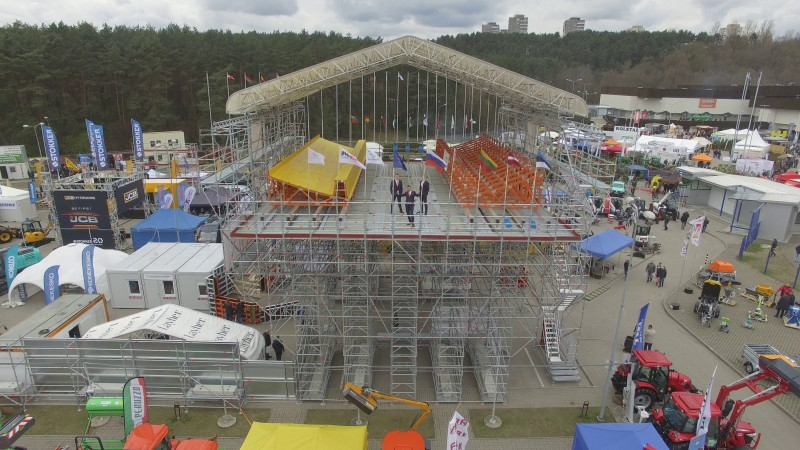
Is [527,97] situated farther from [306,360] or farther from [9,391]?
[9,391]

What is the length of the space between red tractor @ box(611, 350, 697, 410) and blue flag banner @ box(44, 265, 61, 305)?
21088mm

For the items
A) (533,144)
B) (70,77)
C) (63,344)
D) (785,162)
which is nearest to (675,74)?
(785,162)

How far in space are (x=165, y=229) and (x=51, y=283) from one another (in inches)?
246

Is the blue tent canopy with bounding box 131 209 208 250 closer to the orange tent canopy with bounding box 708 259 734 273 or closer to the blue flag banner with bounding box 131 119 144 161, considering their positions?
the blue flag banner with bounding box 131 119 144 161

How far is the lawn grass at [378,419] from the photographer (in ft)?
41.1

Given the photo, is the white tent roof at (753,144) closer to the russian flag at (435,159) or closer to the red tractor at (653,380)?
the red tractor at (653,380)

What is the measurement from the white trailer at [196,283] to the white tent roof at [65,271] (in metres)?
3.53

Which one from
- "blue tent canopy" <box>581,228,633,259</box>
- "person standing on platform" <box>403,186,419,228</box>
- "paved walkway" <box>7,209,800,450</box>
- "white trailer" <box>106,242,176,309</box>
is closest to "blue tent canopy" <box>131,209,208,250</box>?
"white trailer" <box>106,242,176,309</box>

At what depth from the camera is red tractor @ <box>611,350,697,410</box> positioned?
13.4 metres

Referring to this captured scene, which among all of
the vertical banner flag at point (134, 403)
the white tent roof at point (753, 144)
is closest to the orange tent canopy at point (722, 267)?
the vertical banner flag at point (134, 403)

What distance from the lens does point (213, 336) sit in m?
14.2

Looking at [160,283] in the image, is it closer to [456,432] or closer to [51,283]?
[51,283]

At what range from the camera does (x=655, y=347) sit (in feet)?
55.8

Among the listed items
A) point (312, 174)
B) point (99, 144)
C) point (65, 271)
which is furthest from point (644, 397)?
point (99, 144)
